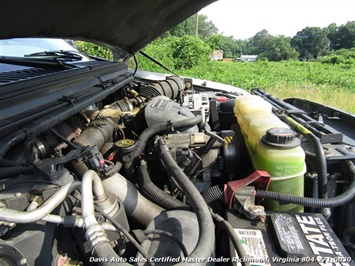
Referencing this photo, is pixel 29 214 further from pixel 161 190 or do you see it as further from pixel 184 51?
pixel 184 51

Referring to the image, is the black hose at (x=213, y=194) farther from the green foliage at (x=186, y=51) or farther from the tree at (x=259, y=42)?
the tree at (x=259, y=42)

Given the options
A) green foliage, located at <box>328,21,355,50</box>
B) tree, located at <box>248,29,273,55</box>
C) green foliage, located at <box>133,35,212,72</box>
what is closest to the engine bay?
green foliage, located at <box>133,35,212,72</box>

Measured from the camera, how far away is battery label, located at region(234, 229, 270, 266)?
814 mm

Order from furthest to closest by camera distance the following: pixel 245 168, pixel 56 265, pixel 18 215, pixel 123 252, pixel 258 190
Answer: pixel 245 168
pixel 258 190
pixel 123 252
pixel 56 265
pixel 18 215

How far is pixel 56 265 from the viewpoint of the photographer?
2.58 ft

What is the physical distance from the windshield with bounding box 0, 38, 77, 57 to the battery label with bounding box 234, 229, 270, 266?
5.17 ft

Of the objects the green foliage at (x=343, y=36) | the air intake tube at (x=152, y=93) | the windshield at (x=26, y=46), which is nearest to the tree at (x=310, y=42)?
the green foliage at (x=343, y=36)

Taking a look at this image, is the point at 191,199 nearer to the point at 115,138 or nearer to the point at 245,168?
the point at 245,168

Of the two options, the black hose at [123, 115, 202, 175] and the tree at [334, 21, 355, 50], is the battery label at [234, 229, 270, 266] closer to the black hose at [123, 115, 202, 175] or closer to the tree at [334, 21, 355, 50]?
the black hose at [123, 115, 202, 175]

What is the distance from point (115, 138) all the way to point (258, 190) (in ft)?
2.78

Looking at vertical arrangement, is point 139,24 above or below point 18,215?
above

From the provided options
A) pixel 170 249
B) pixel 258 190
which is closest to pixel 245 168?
pixel 258 190

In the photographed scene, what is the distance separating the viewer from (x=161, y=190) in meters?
1.16

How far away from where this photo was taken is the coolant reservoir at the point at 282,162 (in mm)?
1063
